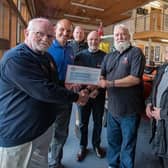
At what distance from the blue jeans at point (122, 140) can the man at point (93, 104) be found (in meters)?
0.40

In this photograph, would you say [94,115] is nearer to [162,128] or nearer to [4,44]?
[162,128]

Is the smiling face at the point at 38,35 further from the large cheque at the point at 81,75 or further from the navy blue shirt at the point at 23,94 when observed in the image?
the large cheque at the point at 81,75

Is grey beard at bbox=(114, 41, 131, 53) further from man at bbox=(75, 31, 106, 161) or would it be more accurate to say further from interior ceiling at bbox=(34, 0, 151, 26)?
interior ceiling at bbox=(34, 0, 151, 26)

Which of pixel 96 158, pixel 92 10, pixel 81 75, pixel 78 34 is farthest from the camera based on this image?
pixel 92 10

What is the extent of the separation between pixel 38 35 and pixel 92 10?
31.3ft

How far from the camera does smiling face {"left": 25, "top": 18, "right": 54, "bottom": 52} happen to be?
1411mm

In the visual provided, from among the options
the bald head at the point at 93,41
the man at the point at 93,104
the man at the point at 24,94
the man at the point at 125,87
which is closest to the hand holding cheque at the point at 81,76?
the man at the point at 125,87

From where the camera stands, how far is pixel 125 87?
2.18m

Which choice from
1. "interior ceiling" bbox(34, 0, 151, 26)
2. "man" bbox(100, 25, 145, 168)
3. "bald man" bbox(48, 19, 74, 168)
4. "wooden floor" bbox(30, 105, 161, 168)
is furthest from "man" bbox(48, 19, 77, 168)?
"interior ceiling" bbox(34, 0, 151, 26)

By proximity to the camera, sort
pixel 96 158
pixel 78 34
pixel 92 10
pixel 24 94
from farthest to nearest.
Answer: pixel 92 10, pixel 78 34, pixel 96 158, pixel 24 94

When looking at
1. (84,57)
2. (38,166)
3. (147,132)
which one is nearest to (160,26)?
(147,132)

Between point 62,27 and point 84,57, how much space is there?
55 centimetres

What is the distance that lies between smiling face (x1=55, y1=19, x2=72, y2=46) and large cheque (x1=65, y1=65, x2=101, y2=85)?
20.2 inches

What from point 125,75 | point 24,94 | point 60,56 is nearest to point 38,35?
point 24,94
